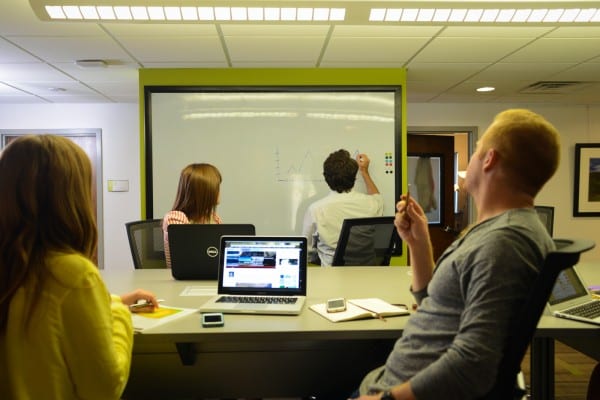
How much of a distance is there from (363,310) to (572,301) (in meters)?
0.74

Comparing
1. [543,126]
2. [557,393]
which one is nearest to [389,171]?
[557,393]

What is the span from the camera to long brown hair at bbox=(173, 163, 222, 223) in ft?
7.47

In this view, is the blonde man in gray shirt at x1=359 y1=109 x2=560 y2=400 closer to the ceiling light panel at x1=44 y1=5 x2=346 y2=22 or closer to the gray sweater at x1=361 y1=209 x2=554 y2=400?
the gray sweater at x1=361 y1=209 x2=554 y2=400

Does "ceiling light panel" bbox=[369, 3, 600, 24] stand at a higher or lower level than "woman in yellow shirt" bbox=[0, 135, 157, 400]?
higher

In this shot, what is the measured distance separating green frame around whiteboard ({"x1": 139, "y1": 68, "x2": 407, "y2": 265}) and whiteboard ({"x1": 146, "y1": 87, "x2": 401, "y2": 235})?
60 millimetres

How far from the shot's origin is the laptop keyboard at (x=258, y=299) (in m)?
1.60

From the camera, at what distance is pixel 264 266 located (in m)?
1.69

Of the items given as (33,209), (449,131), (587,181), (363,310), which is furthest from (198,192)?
(587,181)

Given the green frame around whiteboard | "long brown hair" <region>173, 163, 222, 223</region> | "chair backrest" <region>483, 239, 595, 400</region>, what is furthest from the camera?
the green frame around whiteboard

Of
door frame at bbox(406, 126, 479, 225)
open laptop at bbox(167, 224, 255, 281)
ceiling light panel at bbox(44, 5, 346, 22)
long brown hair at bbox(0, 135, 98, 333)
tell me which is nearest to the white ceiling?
ceiling light panel at bbox(44, 5, 346, 22)

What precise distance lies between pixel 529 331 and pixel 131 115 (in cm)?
544

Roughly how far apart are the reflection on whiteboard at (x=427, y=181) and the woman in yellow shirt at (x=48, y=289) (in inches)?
194

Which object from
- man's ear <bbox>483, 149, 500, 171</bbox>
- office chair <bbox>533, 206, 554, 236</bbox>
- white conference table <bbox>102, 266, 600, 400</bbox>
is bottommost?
white conference table <bbox>102, 266, 600, 400</bbox>

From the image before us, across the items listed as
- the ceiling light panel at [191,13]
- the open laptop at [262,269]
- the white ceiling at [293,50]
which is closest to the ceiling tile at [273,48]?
the white ceiling at [293,50]
